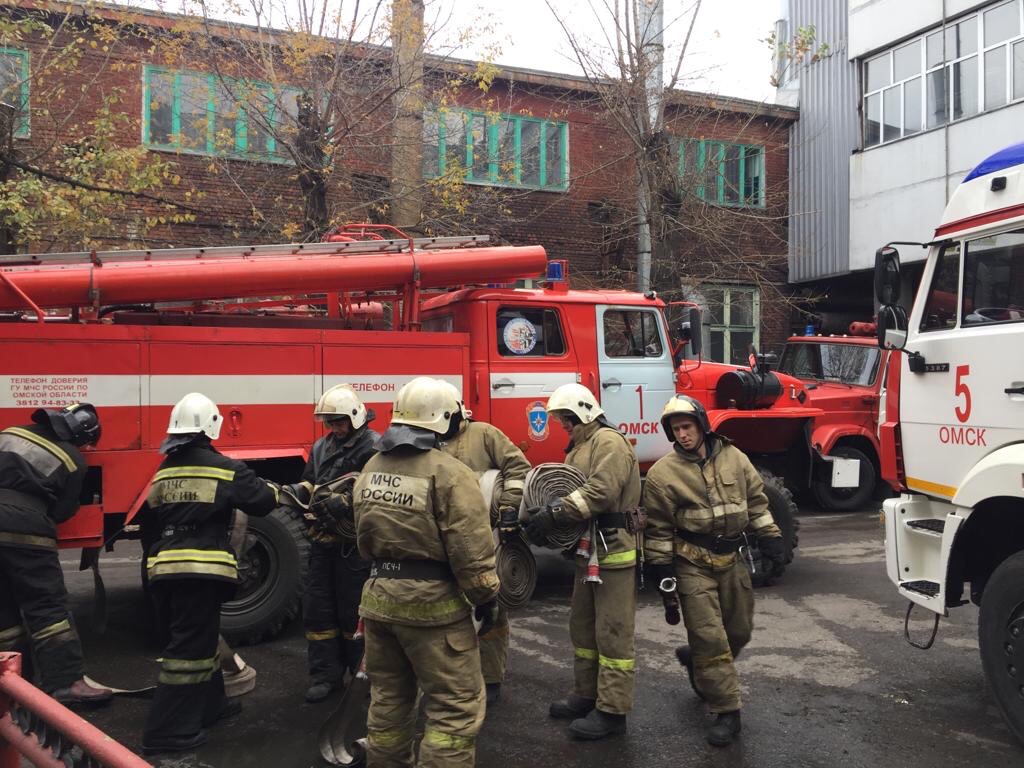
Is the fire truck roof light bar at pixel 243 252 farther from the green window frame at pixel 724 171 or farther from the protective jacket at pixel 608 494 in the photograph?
the green window frame at pixel 724 171

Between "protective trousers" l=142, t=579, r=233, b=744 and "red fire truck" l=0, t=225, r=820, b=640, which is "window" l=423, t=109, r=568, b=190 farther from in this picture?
"protective trousers" l=142, t=579, r=233, b=744

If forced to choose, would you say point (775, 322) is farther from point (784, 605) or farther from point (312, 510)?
point (312, 510)

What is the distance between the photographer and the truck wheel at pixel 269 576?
18.4 feet

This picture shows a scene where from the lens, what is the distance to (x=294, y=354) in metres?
5.83

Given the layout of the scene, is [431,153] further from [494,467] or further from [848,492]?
[494,467]

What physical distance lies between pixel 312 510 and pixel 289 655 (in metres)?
1.49

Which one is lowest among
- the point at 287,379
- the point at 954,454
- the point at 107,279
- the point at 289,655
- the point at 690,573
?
the point at 289,655

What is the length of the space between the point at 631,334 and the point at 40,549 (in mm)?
4712

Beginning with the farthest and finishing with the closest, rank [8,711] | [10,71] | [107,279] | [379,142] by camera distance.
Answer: [379,142]
[10,71]
[107,279]
[8,711]

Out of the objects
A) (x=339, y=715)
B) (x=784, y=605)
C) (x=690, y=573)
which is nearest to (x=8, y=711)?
(x=339, y=715)

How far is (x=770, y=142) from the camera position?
695 inches

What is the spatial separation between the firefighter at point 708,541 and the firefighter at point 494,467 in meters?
0.79

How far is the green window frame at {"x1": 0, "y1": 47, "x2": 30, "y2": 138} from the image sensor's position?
33.7ft

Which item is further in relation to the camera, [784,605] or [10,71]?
[10,71]
